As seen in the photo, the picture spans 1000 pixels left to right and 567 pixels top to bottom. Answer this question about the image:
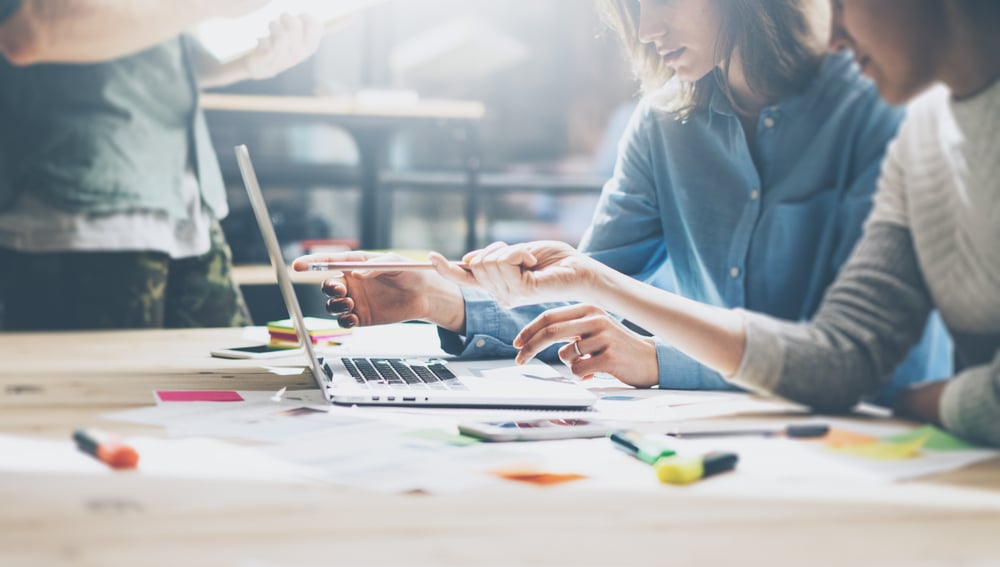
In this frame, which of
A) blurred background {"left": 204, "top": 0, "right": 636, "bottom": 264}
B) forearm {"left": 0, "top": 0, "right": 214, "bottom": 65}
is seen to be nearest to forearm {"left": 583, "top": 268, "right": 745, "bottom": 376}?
blurred background {"left": 204, "top": 0, "right": 636, "bottom": 264}

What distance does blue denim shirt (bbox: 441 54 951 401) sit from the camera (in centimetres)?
77

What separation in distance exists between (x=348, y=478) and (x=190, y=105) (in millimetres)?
1192

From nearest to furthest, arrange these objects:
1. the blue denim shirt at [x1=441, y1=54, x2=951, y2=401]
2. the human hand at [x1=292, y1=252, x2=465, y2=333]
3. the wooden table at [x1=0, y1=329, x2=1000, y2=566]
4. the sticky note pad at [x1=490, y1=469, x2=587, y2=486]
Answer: the wooden table at [x1=0, y1=329, x2=1000, y2=566]
the sticky note pad at [x1=490, y1=469, x2=587, y2=486]
the blue denim shirt at [x1=441, y1=54, x2=951, y2=401]
the human hand at [x1=292, y1=252, x2=465, y2=333]

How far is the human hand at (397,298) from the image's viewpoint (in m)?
1.08

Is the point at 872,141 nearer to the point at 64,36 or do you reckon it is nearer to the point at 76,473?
the point at 76,473

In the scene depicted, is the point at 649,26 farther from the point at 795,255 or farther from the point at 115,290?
the point at 115,290

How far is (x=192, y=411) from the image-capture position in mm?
809

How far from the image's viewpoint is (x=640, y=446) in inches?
26.3

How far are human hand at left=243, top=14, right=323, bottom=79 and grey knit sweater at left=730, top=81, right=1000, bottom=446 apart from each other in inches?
44.1

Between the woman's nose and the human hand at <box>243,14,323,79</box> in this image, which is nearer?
the woman's nose

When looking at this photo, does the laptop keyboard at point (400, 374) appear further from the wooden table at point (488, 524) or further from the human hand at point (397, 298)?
the wooden table at point (488, 524)

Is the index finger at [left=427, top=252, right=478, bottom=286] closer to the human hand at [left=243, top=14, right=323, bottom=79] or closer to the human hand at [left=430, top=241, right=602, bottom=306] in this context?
the human hand at [left=430, top=241, right=602, bottom=306]

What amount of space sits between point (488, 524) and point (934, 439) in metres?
0.35

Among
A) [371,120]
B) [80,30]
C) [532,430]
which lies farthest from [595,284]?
[371,120]
